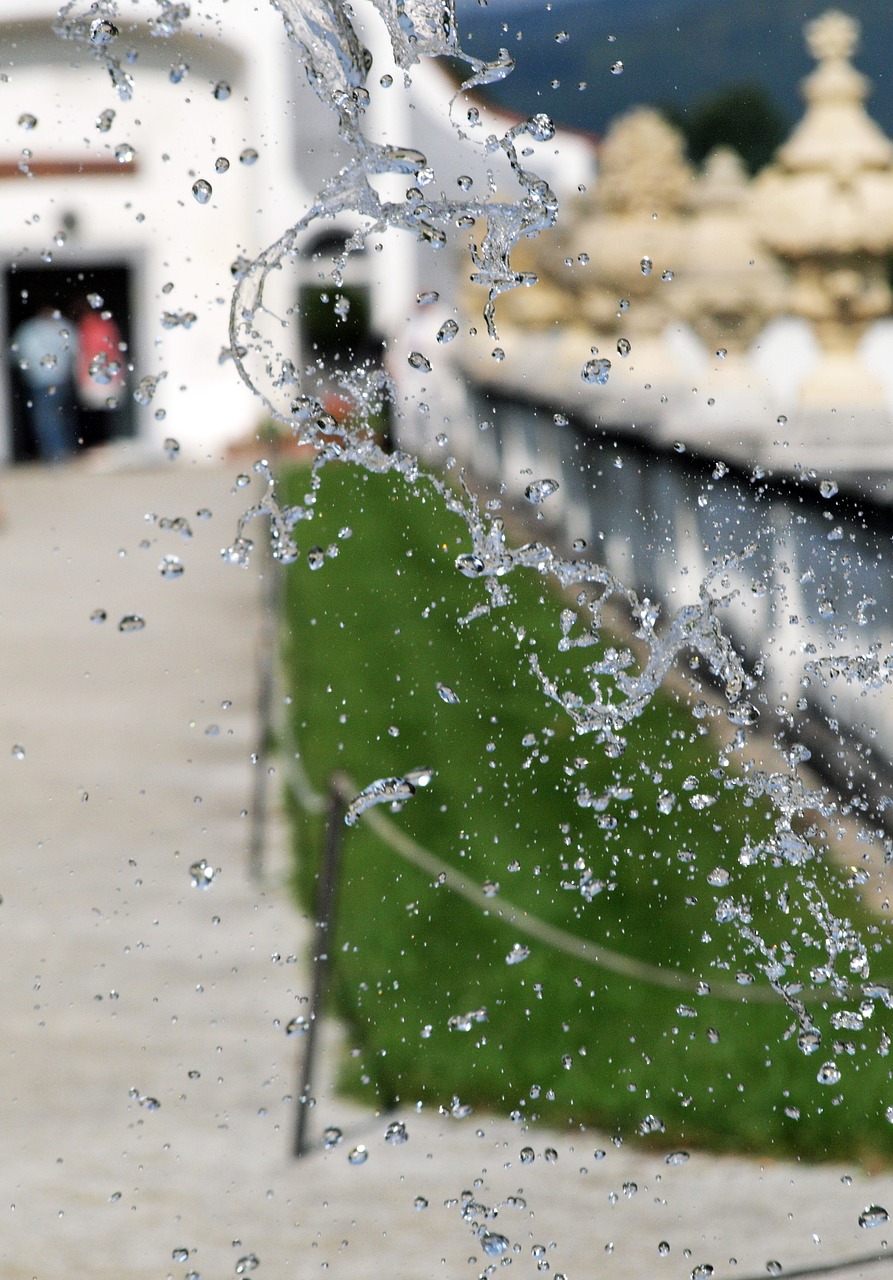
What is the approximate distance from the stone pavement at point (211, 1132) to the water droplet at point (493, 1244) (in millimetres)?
21

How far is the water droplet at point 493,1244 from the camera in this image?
297 cm

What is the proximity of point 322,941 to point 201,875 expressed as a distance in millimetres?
1642

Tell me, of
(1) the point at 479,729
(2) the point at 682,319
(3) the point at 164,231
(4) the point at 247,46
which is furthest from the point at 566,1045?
(3) the point at 164,231

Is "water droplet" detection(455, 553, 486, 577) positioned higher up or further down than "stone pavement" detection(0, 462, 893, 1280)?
higher up

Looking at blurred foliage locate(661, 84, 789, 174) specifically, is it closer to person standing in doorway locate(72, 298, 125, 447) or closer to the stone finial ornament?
the stone finial ornament

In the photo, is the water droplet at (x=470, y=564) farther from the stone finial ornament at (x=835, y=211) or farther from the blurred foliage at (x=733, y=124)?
the blurred foliage at (x=733, y=124)

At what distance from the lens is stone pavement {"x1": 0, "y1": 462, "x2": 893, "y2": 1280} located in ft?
9.77

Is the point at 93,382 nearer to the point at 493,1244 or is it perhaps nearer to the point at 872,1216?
the point at 493,1244

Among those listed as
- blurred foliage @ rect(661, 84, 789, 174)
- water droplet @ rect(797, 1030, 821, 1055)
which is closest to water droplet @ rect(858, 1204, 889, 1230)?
water droplet @ rect(797, 1030, 821, 1055)

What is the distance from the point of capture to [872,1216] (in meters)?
2.97

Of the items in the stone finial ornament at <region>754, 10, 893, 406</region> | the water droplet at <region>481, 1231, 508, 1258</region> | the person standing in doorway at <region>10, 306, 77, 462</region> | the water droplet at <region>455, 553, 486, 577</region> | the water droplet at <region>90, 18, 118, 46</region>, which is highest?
the water droplet at <region>90, 18, 118, 46</region>

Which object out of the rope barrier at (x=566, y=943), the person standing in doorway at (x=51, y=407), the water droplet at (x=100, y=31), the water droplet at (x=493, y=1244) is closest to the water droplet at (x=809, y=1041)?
the rope barrier at (x=566, y=943)

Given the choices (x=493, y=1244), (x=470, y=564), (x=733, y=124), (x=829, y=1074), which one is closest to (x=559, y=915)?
(x=470, y=564)

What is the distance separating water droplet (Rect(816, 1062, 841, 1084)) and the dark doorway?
13183mm
